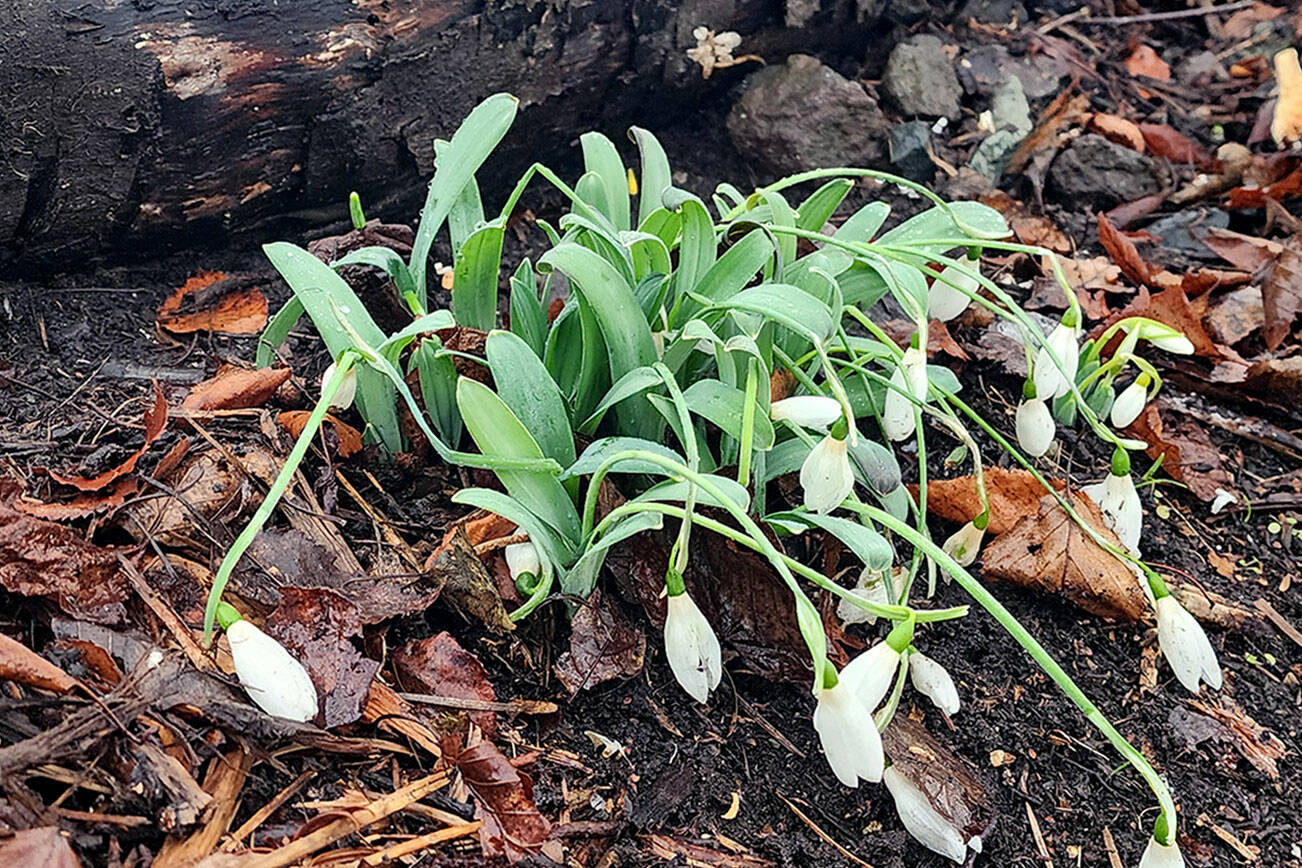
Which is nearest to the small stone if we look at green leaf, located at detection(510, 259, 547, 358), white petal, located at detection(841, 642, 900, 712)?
green leaf, located at detection(510, 259, 547, 358)

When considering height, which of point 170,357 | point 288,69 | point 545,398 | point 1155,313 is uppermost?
point 288,69

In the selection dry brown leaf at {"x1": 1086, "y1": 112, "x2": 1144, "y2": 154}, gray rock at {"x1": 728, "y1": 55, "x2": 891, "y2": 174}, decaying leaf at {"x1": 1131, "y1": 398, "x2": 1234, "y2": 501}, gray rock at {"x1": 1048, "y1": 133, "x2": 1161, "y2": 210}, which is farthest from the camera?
dry brown leaf at {"x1": 1086, "y1": 112, "x2": 1144, "y2": 154}

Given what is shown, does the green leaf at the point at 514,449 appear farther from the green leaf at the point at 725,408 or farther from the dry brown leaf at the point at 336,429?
the dry brown leaf at the point at 336,429

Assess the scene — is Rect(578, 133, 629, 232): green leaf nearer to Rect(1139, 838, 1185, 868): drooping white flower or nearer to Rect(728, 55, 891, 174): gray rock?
Rect(728, 55, 891, 174): gray rock

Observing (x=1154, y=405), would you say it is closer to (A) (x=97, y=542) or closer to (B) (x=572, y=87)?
(B) (x=572, y=87)

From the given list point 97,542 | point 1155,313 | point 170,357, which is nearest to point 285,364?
point 170,357

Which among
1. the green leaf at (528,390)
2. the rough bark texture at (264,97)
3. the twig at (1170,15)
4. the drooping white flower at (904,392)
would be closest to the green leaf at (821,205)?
the drooping white flower at (904,392)
